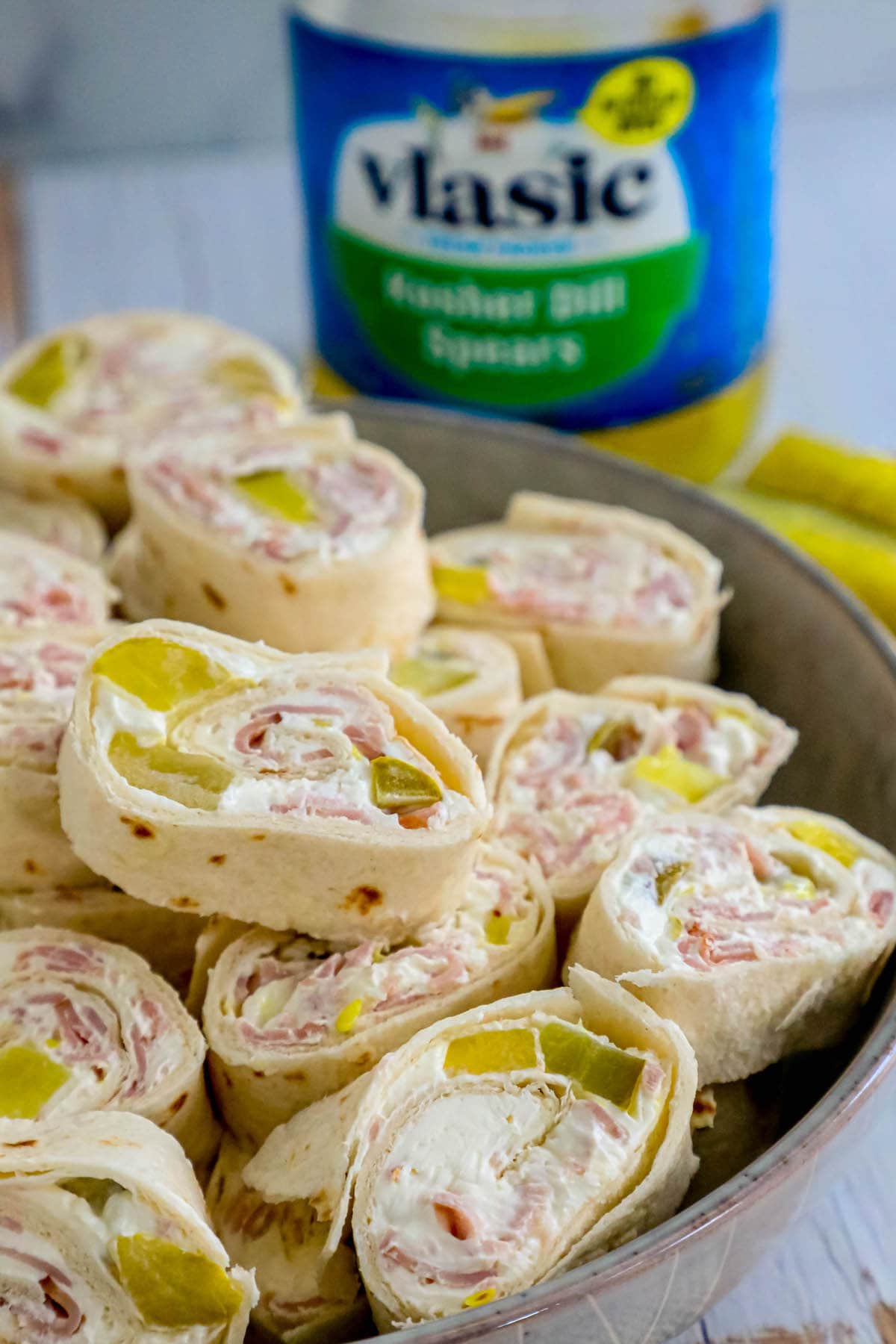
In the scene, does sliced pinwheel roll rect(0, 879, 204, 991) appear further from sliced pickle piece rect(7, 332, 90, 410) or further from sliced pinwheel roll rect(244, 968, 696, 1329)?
sliced pickle piece rect(7, 332, 90, 410)

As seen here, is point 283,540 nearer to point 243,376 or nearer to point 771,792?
point 243,376

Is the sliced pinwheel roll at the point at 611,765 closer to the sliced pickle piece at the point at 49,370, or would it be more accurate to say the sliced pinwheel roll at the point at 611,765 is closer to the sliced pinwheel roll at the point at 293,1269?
the sliced pinwheel roll at the point at 293,1269

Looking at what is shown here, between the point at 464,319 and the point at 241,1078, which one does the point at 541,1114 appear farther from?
the point at 464,319

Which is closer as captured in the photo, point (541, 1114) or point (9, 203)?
point (541, 1114)

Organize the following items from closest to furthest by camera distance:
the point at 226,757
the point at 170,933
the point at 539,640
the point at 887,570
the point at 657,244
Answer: the point at 226,757
the point at 170,933
the point at 539,640
the point at 887,570
the point at 657,244

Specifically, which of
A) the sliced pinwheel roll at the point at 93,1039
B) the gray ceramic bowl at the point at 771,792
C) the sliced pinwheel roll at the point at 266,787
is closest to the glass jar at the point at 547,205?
the gray ceramic bowl at the point at 771,792

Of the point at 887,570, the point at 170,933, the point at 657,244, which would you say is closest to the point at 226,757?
the point at 170,933

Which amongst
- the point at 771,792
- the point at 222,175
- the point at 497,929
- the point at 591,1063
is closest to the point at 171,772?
the point at 497,929

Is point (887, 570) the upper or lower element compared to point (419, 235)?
lower
